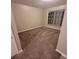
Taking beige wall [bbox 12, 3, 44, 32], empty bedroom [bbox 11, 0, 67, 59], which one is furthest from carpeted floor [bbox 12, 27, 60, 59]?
beige wall [bbox 12, 3, 44, 32]

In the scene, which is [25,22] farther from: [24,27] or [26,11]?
[26,11]

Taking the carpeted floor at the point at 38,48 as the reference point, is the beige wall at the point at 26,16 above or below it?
above

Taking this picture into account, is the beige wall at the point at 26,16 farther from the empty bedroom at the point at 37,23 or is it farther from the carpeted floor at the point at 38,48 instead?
the carpeted floor at the point at 38,48

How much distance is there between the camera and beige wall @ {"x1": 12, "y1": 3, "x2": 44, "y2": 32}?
16.3 feet

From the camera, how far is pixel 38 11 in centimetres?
735

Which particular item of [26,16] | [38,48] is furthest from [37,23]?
[38,48]

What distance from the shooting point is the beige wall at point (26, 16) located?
4.96 m

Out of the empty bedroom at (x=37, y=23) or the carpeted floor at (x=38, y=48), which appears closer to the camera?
the carpeted floor at (x=38, y=48)

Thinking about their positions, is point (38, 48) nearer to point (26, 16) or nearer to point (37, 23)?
point (26, 16)

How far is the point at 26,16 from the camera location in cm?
585

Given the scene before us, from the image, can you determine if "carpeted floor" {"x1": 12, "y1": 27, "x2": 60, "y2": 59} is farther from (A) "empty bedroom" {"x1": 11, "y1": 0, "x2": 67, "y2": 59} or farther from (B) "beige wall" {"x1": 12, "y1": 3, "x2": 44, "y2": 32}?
(B) "beige wall" {"x1": 12, "y1": 3, "x2": 44, "y2": 32}

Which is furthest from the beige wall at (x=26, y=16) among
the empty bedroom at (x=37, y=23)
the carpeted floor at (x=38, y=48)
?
the carpeted floor at (x=38, y=48)
